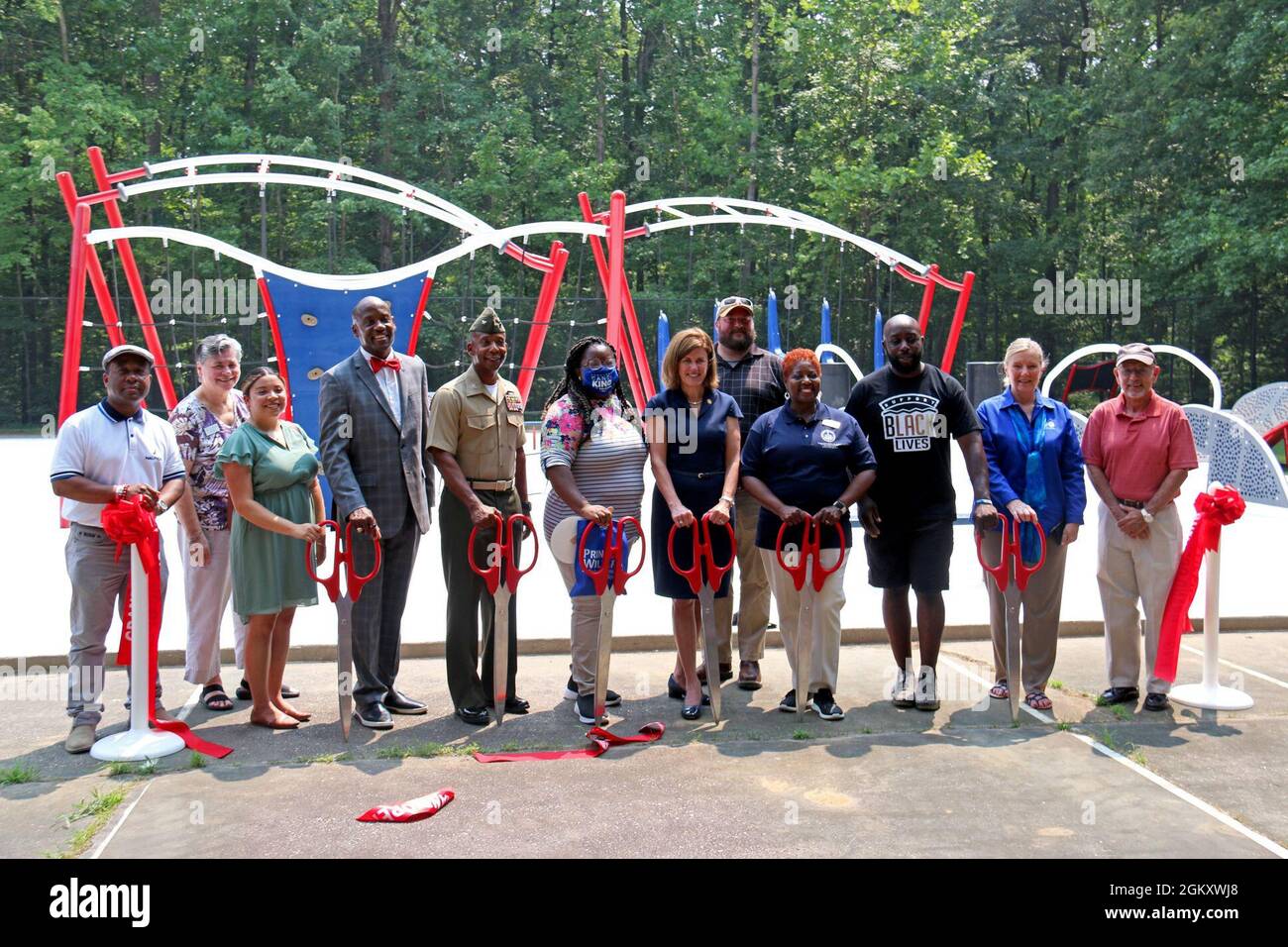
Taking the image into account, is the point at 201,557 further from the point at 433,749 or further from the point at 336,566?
the point at 433,749

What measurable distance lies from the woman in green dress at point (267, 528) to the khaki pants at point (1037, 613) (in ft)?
10.6

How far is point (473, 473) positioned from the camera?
218 inches

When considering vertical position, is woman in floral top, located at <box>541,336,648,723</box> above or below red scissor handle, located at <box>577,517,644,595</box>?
above

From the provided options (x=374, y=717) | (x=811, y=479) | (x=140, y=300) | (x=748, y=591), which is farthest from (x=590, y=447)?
(x=140, y=300)

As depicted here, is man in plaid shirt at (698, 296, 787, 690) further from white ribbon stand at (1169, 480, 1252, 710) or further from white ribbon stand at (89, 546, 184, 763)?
white ribbon stand at (89, 546, 184, 763)

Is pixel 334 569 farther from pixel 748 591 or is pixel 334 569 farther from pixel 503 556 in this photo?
pixel 748 591

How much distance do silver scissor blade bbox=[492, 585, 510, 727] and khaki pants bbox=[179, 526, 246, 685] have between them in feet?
4.46

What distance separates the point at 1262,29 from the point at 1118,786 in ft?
64.9

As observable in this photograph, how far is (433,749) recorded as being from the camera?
513 cm

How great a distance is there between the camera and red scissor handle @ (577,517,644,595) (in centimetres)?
545

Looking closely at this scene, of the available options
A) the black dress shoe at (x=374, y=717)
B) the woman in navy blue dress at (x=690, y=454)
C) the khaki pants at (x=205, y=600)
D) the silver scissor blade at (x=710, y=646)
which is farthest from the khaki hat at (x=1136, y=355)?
the khaki pants at (x=205, y=600)

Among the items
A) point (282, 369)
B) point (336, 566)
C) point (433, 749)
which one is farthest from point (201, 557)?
point (282, 369)

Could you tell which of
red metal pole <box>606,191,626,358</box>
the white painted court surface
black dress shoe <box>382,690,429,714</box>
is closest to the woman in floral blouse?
black dress shoe <box>382,690,429,714</box>
